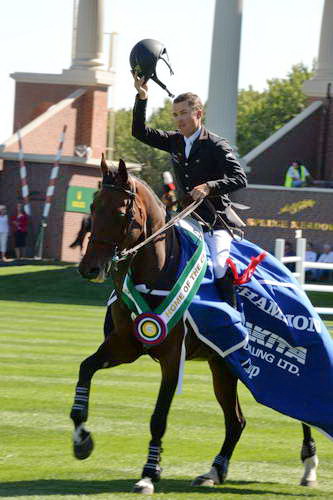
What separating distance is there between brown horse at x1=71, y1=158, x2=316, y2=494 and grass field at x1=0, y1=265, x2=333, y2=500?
35cm

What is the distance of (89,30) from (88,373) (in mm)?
34611

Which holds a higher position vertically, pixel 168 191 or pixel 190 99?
pixel 190 99

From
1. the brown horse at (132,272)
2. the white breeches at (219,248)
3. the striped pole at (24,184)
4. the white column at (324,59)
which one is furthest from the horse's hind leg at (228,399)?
the white column at (324,59)

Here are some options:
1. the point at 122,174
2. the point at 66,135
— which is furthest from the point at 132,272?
the point at 66,135

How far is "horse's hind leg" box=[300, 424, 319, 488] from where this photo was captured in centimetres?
898

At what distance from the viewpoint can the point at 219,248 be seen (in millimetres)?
9016

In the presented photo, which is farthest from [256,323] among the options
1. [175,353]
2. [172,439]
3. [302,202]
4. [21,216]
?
[21,216]

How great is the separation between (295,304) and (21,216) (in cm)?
3031

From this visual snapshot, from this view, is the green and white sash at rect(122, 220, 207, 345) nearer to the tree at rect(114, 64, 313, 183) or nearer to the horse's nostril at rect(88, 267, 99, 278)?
the horse's nostril at rect(88, 267, 99, 278)

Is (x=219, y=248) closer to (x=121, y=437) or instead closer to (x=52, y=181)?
(x=121, y=437)

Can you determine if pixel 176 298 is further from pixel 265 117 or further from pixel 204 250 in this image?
pixel 265 117

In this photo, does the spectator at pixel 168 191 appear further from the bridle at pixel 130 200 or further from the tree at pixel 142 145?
the tree at pixel 142 145

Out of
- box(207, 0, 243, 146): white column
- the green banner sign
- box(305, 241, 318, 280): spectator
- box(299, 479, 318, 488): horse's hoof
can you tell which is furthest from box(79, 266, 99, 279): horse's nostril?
the green banner sign

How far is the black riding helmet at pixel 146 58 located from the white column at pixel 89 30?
3356 centimetres
